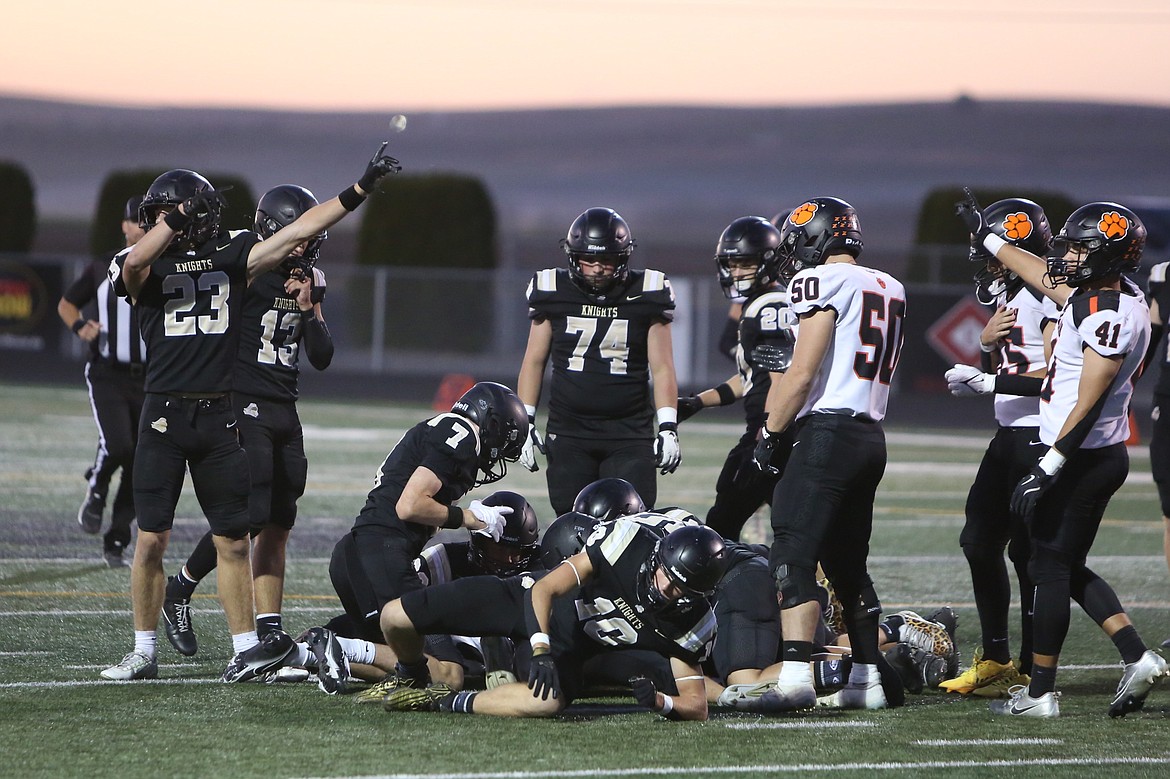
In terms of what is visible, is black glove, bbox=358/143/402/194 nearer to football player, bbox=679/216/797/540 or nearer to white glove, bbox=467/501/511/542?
white glove, bbox=467/501/511/542

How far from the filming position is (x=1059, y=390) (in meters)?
5.72

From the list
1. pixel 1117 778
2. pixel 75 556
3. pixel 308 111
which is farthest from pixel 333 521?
pixel 308 111

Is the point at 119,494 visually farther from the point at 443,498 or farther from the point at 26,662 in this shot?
the point at 443,498

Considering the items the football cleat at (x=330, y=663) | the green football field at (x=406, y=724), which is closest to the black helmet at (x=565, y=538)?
the green football field at (x=406, y=724)

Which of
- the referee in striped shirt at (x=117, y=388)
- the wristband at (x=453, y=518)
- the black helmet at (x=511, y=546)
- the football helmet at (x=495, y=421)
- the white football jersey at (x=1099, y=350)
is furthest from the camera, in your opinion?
the referee in striped shirt at (x=117, y=388)

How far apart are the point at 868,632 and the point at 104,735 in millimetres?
2773

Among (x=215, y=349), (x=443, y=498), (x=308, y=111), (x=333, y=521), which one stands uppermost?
(x=308, y=111)

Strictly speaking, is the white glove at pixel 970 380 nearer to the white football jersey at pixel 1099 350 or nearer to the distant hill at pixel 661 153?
the white football jersey at pixel 1099 350

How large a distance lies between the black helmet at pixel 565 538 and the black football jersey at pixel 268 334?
1.45 metres

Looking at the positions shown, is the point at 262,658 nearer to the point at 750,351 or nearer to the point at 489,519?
the point at 489,519

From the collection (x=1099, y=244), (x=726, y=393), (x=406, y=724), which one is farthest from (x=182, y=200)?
(x=1099, y=244)

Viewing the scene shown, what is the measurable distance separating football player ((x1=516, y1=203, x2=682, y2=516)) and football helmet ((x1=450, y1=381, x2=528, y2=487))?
83 cm

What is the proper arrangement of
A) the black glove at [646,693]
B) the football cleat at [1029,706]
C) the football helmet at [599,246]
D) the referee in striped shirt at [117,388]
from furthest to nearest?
the referee in striped shirt at [117,388] → the football helmet at [599,246] → the football cleat at [1029,706] → the black glove at [646,693]

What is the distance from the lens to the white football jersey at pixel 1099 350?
5488 millimetres
